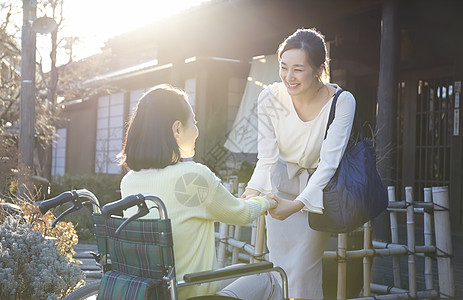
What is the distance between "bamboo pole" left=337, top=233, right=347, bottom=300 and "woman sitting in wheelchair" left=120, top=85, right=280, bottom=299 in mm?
1708

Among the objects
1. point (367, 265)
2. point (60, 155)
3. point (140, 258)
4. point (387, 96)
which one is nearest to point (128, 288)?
point (140, 258)

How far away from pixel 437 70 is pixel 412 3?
1.39 metres

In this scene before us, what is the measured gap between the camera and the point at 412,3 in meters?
6.86

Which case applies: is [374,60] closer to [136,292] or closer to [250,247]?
[250,247]

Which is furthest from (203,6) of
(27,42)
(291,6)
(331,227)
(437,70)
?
(331,227)

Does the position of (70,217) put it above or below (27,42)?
below

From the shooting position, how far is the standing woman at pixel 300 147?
101 inches

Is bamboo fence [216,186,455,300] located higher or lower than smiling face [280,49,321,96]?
lower

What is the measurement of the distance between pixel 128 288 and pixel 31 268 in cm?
170

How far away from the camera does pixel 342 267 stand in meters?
3.84

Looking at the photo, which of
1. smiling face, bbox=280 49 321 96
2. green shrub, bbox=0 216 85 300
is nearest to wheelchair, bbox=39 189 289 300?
smiling face, bbox=280 49 321 96

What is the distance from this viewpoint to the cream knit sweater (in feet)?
6.95

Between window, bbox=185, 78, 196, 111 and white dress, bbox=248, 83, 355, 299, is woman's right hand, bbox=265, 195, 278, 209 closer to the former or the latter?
white dress, bbox=248, 83, 355, 299

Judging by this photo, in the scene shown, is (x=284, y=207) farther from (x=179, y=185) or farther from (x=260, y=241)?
(x=260, y=241)
